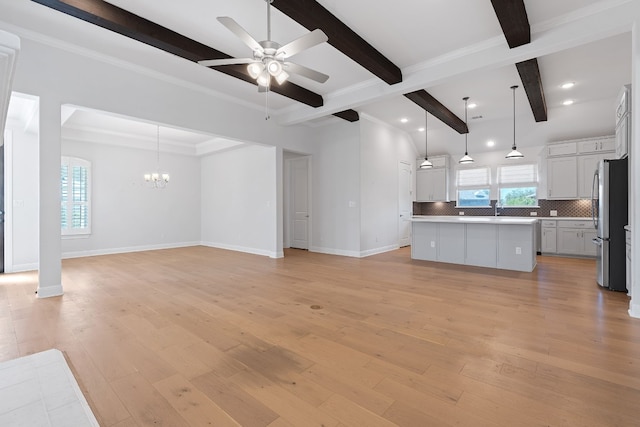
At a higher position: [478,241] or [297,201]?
[297,201]

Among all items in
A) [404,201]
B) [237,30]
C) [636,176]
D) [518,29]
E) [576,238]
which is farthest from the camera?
[404,201]

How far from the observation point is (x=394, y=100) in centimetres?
607

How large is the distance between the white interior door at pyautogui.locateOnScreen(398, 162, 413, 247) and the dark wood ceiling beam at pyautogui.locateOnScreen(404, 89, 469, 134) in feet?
5.72

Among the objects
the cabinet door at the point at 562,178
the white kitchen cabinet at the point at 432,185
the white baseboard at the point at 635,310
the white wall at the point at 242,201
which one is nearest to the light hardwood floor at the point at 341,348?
the white baseboard at the point at 635,310

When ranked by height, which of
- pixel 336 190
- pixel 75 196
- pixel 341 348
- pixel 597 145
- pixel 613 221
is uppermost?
pixel 597 145

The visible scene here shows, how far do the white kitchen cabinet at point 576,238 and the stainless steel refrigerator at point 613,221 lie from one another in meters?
2.88

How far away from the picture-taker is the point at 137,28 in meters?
3.41

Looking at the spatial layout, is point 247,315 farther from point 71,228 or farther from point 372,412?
point 71,228

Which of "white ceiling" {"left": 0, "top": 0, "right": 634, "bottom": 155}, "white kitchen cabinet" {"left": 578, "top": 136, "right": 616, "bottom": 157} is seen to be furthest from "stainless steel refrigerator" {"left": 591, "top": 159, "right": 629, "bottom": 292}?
"white kitchen cabinet" {"left": 578, "top": 136, "right": 616, "bottom": 157}

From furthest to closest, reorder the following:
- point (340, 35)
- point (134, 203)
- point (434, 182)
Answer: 1. point (434, 182)
2. point (134, 203)
3. point (340, 35)

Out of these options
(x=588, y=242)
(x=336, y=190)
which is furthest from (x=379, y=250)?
(x=588, y=242)

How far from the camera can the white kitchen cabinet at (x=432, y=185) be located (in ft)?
28.6

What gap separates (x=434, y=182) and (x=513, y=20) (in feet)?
19.6

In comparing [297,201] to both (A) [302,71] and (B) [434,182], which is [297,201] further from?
(A) [302,71]
